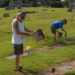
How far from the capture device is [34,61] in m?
8.46

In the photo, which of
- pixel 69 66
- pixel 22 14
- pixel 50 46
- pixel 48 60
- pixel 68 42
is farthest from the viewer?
pixel 68 42

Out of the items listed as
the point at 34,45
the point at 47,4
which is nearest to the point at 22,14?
the point at 34,45

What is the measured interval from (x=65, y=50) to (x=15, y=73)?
4134 mm

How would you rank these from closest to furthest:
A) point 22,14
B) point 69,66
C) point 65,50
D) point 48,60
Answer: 1. point 22,14
2. point 69,66
3. point 48,60
4. point 65,50

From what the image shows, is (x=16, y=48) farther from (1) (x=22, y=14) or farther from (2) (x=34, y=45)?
(2) (x=34, y=45)

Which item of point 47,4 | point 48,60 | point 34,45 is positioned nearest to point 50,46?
point 34,45

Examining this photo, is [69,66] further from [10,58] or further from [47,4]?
[47,4]

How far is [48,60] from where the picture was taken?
28.3 ft

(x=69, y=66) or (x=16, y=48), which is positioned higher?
(x=16, y=48)

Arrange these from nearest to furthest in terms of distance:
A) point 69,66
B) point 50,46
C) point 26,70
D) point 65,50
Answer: point 26,70 → point 69,66 → point 65,50 → point 50,46

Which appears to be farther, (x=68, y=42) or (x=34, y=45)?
(x=68, y=42)

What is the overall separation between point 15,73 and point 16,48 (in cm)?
79

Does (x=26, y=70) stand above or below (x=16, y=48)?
below

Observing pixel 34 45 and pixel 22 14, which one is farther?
pixel 34 45
